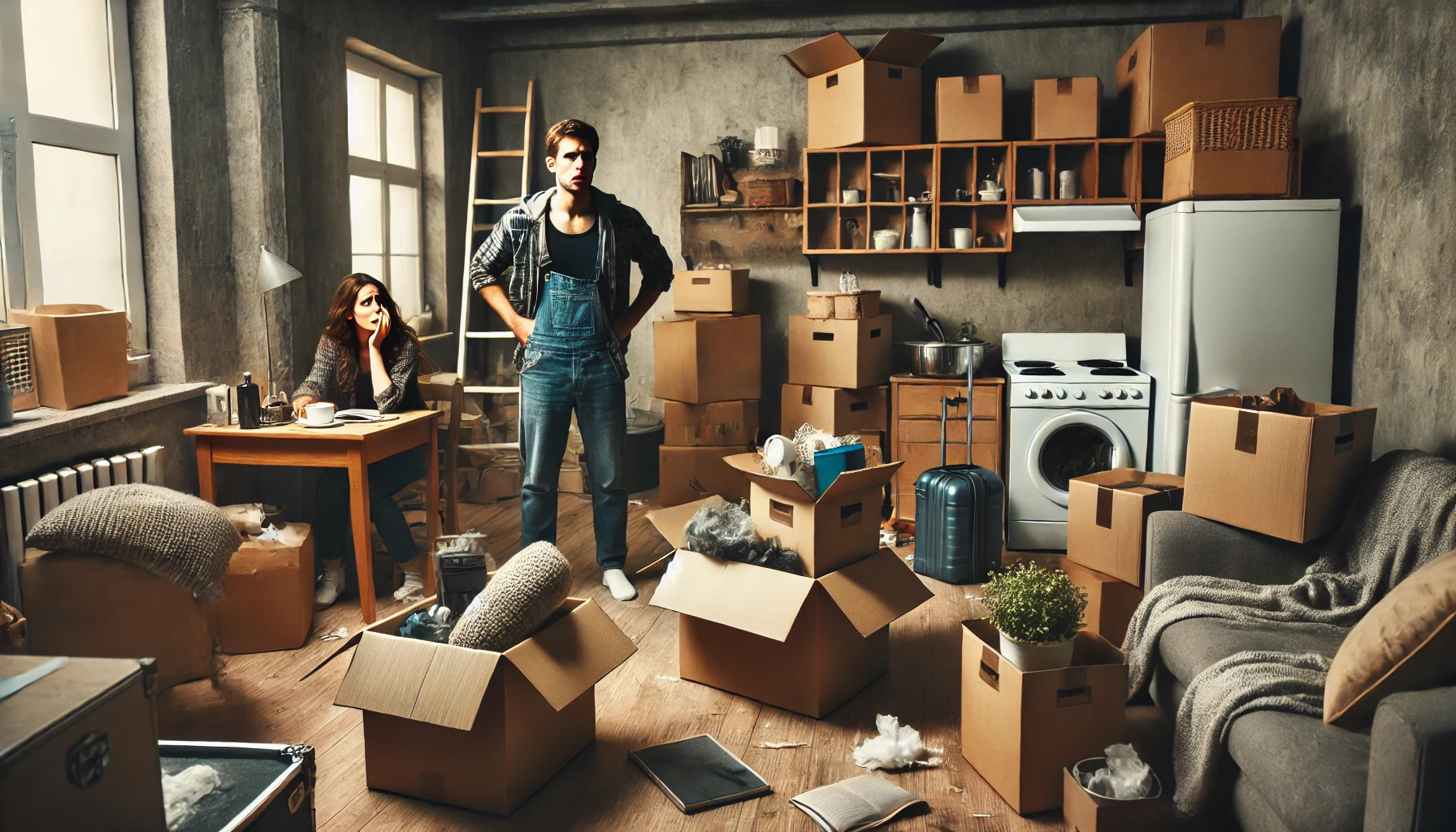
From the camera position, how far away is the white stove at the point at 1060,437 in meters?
4.23

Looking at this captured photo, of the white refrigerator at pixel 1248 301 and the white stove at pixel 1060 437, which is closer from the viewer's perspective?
the white refrigerator at pixel 1248 301

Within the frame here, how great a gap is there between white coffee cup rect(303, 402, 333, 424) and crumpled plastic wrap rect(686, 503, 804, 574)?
4.07 feet

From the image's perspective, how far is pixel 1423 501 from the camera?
90.3 inches

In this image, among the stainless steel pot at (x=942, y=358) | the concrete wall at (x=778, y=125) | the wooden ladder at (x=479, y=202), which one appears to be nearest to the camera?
the stainless steel pot at (x=942, y=358)

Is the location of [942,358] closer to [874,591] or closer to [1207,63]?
[1207,63]

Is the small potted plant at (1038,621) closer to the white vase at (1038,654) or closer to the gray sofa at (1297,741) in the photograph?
the white vase at (1038,654)

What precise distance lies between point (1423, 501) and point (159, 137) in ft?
12.8

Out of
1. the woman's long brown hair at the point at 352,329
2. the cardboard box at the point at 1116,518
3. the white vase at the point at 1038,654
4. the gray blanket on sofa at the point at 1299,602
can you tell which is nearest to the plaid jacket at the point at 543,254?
the woman's long brown hair at the point at 352,329

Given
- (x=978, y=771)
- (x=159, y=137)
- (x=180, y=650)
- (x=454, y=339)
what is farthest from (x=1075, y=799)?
(x=454, y=339)

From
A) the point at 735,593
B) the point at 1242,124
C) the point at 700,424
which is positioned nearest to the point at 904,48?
the point at 1242,124

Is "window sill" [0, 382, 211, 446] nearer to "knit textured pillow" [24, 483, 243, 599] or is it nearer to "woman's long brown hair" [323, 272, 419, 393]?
"knit textured pillow" [24, 483, 243, 599]

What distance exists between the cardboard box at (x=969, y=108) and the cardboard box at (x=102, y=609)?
3838 millimetres

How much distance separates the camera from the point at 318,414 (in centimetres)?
318

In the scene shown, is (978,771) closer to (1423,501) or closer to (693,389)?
(1423,501)
